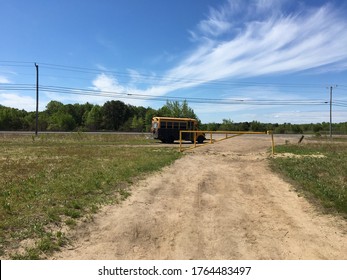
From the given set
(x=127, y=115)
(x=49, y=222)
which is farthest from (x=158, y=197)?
(x=127, y=115)

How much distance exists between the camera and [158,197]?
8781 mm

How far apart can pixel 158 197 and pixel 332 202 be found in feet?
13.5

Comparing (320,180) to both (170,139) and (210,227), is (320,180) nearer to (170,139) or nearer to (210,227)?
(210,227)

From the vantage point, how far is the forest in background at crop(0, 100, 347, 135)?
84.0 m

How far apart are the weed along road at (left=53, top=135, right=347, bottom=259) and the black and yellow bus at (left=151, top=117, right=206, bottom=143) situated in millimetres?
22014

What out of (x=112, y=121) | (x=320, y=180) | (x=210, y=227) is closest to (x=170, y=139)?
(x=320, y=180)

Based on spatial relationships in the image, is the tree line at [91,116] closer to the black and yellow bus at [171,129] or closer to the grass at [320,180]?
the black and yellow bus at [171,129]

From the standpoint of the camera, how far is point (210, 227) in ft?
21.1

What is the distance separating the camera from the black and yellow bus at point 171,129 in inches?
1273

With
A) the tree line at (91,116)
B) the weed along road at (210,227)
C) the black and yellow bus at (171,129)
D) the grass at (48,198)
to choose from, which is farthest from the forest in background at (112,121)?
the weed along road at (210,227)

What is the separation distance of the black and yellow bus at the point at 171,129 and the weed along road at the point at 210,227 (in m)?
22.0

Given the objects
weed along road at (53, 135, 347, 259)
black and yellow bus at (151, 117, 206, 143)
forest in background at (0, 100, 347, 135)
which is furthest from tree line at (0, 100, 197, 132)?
weed along road at (53, 135, 347, 259)

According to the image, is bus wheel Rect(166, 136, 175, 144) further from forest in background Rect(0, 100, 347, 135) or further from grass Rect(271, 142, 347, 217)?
forest in background Rect(0, 100, 347, 135)

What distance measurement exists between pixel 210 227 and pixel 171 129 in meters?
26.2
